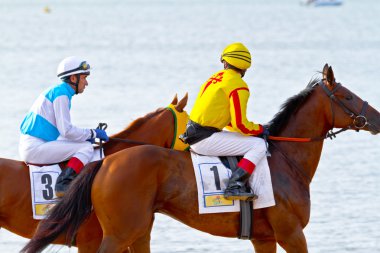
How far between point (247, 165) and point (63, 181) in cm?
182

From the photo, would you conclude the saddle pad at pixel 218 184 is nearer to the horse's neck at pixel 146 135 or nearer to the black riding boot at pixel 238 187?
the black riding boot at pixel 238 187

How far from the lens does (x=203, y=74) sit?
4281 centimetres

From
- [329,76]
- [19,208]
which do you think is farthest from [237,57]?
[19,208]

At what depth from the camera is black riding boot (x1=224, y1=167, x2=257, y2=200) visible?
10.1 metres

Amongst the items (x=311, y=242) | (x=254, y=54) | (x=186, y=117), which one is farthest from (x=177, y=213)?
(x=254, y=54)

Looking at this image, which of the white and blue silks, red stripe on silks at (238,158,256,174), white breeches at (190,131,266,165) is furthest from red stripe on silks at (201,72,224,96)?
the white and blue silks

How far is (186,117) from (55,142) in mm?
1450

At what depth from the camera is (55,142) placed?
10711mm

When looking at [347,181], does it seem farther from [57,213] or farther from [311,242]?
[57,213]

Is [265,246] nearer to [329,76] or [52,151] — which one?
[329,76]

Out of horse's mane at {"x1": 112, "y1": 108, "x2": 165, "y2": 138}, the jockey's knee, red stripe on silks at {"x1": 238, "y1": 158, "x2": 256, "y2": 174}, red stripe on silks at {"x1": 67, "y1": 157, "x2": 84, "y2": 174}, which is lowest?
red stripe on silks at {"x1": 238, "y1": 158, "x2": 256, "y2": 174}

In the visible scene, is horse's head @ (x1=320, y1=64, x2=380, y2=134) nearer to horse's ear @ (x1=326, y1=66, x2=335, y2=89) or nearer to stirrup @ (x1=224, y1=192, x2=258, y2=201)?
horse's ear @ (x1=326, y1=66, x2=335, y2=89)

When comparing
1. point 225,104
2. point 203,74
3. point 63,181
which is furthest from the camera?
point 203,74

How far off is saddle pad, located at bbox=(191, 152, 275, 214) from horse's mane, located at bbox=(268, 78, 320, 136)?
1.73ft
